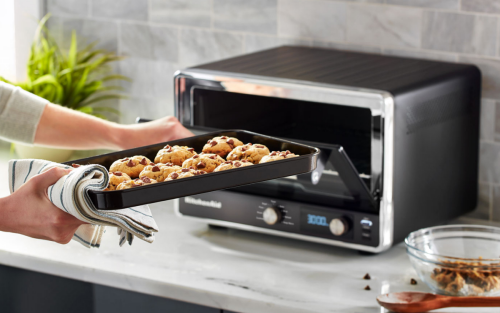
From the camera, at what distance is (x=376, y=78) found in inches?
54.7

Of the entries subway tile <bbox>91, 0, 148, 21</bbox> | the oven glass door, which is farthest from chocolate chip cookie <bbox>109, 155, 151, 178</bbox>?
subway tile <bbox>91, 0, 148, 21</bbox>

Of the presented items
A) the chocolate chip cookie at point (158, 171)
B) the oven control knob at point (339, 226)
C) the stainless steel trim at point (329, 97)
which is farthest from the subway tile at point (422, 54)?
the chocolate chip cookie at point (158, 171)

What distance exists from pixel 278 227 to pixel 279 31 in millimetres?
576

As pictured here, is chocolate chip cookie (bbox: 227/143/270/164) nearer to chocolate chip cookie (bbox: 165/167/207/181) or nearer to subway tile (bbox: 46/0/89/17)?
chocolate chip cookie (bbox: 165/167/207/181)

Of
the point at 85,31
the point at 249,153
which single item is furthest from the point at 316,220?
the point at 85,31

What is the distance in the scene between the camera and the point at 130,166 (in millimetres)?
990

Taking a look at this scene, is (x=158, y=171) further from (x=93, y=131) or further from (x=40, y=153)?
(x=40, y=153)

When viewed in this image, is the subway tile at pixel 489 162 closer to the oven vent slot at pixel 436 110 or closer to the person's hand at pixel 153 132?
the oven vent slot at pixel 436 110

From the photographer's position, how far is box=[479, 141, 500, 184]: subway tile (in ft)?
5.14

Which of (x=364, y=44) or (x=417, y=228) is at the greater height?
(x=364, y=44)

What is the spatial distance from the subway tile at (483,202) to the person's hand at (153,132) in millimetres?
727

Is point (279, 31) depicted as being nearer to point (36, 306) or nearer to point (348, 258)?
point (348, 258)

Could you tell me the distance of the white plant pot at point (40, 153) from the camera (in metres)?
1.92

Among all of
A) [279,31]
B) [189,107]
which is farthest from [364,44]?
[189,107]
